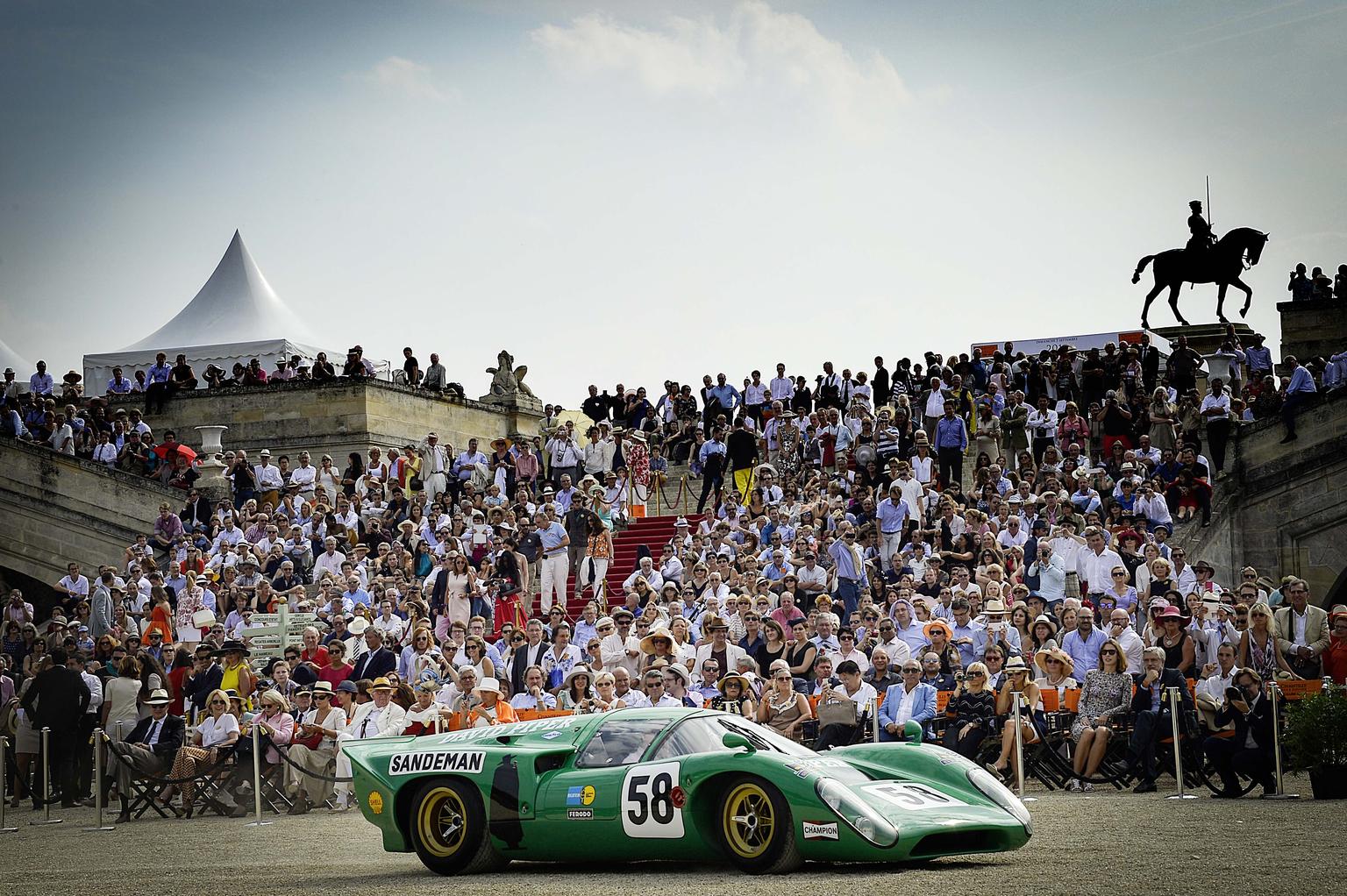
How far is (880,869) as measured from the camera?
34.4ft

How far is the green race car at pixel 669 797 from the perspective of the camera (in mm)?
10242

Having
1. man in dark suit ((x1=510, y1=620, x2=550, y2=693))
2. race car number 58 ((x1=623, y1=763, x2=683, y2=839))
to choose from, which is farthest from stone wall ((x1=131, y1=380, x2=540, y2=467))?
race car number 58 ((x1=623, y1=763, x2=683, y2=839))

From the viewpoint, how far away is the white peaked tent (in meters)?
41.3

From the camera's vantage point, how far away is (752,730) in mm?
11281

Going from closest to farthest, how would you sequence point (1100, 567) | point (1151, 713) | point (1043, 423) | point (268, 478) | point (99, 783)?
1. point (1151, 713)
2. point (99, 783)
3. point (1100, 567)
4. point (1043, 423)
5. point (268, 478)

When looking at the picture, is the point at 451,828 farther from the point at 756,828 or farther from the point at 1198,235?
the point at 1198,235

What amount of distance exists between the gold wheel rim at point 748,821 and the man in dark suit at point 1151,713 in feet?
18.5

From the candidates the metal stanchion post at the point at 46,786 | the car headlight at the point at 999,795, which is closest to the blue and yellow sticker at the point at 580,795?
the car headlight at the point at 999,795

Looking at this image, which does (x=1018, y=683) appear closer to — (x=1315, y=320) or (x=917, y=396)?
(x=917, y=396)

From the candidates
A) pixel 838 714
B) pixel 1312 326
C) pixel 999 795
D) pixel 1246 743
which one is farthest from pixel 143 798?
pixel 1312 326

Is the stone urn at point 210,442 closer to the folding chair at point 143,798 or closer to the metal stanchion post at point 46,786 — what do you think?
the metal stanchion post at point 46,786

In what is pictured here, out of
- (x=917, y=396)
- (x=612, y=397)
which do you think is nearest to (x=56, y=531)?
(x=612, y=397)

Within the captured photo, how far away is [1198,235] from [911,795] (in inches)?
1062

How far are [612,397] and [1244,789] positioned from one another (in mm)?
22907
